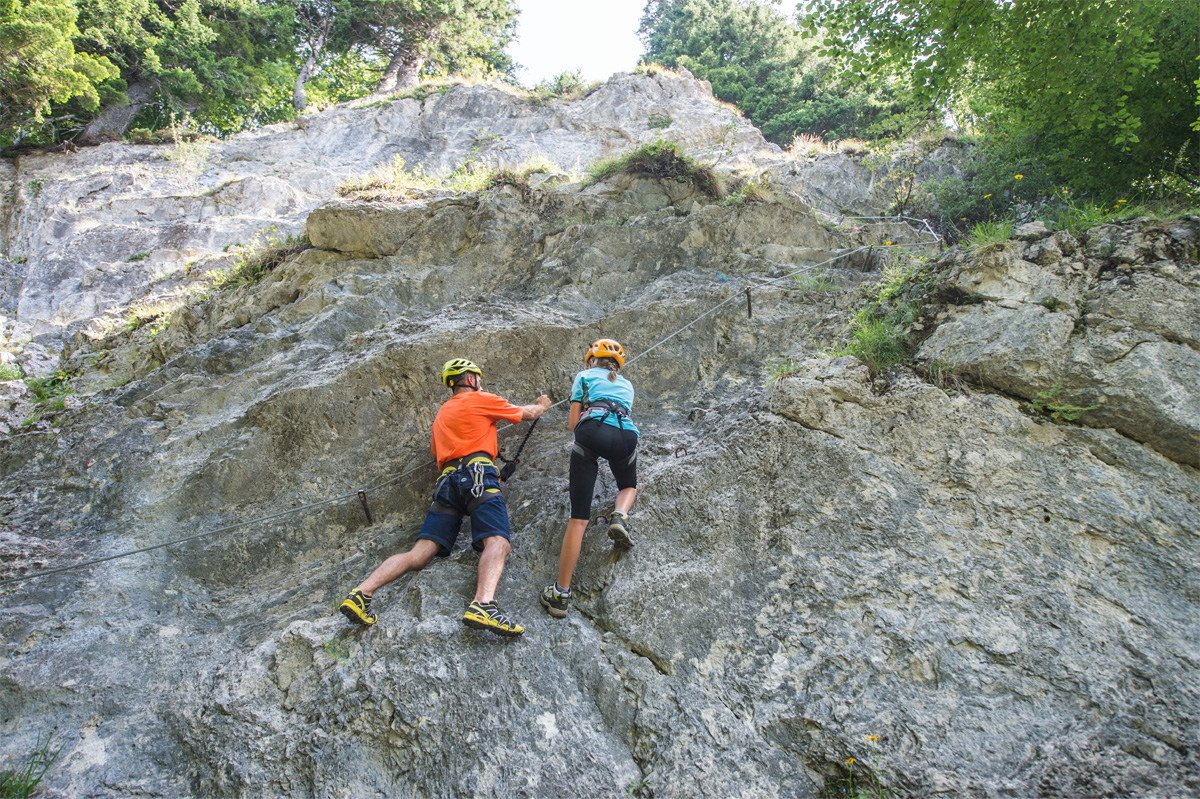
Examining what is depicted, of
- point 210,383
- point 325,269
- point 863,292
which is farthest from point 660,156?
point 210,383

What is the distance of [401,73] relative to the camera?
20.4 meters

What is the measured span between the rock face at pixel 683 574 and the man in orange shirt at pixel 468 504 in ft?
0.65

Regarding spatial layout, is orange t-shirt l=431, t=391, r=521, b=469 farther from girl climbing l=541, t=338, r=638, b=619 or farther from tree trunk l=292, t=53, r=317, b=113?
tree trunk l=292, t=53, r=317, b=113

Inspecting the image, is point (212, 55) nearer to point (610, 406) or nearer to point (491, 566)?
point (610, 406)

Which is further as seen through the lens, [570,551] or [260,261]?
[260,261]

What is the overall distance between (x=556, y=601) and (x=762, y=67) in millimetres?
23032

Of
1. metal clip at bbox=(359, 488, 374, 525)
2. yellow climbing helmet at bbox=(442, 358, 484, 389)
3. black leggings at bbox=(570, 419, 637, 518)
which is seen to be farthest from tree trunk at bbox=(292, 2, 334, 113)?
black leggings at bbox=(570, 419, 637, 518)

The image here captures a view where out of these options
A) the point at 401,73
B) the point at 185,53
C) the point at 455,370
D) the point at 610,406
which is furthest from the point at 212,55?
the point at 610,406

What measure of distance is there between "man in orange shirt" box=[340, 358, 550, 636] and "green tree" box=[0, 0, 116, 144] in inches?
619

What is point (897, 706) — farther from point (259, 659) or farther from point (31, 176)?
point (31, 176)

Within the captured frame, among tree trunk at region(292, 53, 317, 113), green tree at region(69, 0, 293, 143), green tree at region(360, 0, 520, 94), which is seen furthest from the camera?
green tree at region(360, 0, 520, 94)

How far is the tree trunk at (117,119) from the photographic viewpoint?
1551 cm

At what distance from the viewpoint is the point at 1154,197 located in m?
5.66

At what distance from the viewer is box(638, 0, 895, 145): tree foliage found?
18062 millimetres
